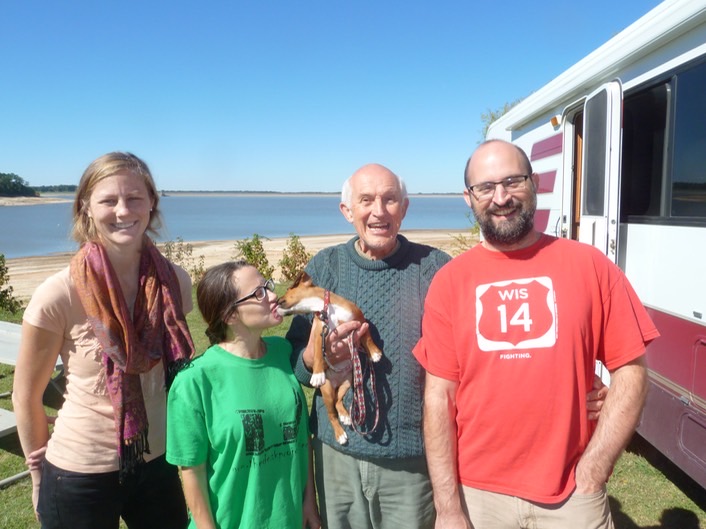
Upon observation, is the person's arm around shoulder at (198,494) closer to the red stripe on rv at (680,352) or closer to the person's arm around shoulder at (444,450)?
the person's arm around shoulder at (444,450)

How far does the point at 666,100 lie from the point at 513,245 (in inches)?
82.2

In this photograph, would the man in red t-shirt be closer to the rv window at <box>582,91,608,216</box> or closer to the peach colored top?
the peach colored top

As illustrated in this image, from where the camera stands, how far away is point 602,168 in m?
3.84

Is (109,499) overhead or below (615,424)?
below

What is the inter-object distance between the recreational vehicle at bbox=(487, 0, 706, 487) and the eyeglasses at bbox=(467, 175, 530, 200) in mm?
1572

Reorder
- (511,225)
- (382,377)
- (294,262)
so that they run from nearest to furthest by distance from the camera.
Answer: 1. (511,225)
2. (382,377)
3. (294,262)

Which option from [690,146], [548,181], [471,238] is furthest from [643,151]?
[471,238]

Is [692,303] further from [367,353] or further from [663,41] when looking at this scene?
[367,353]

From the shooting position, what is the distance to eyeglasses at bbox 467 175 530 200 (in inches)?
75.3

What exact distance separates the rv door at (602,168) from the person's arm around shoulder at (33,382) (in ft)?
10.7

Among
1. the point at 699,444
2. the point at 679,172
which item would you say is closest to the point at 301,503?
the point at 699,444

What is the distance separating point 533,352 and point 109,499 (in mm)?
1621

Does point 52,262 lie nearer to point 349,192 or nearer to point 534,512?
point 349,192

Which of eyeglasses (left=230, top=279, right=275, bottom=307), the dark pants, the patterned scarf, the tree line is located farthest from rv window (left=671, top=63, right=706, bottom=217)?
the tree line
